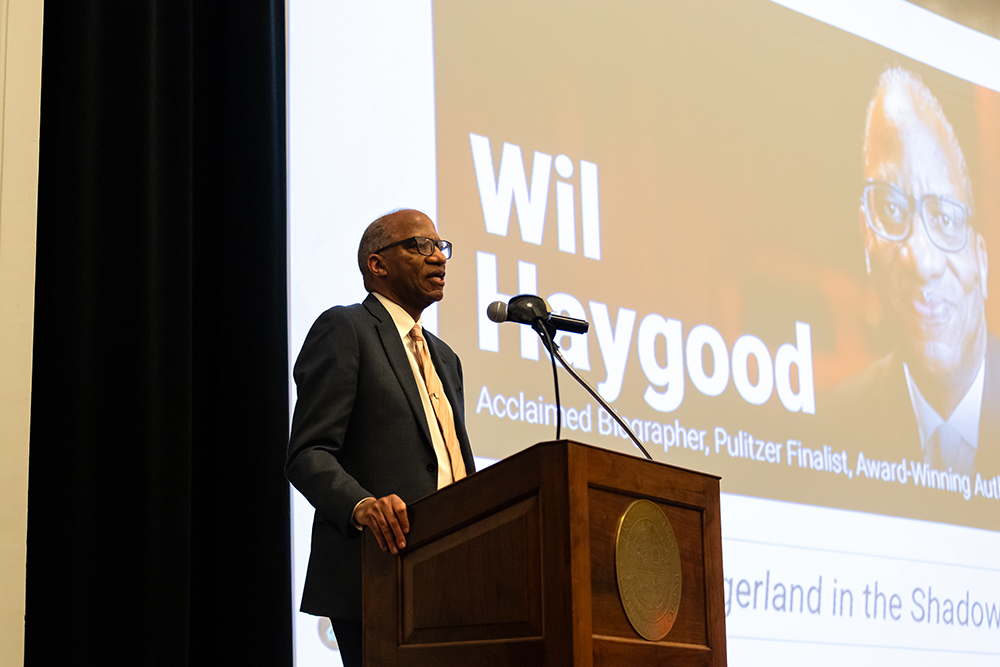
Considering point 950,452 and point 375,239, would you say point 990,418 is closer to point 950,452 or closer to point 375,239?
point 950,452

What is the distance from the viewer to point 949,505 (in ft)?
13.6

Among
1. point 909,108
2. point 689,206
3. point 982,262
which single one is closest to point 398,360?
point 689,206

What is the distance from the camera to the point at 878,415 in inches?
156

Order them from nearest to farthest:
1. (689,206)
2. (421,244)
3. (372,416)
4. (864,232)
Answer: (372,416), (421,244), (689,206), (864,232)

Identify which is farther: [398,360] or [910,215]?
[910,215]

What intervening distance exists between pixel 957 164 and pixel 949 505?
1.40 metres

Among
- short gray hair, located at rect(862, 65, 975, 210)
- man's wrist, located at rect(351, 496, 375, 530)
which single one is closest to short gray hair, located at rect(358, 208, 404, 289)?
man's wrist, located at rect(351, 496, 375, 530)

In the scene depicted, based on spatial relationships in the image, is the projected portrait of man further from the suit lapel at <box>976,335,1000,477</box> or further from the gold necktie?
the gold necktie

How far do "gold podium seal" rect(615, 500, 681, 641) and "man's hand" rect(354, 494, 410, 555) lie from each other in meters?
0.33

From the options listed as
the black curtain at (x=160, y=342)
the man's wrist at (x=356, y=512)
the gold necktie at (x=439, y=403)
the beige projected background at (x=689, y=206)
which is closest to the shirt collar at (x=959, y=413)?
the beige projected background at (x=689, y=206)

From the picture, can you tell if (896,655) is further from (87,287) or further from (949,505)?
(87,287)

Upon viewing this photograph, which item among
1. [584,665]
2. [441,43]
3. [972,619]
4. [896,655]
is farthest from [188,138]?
[972,619]

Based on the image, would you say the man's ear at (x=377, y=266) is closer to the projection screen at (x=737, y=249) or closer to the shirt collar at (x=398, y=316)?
the shirt collar at (x=398, y=316)

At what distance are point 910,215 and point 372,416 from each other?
3.01 m
